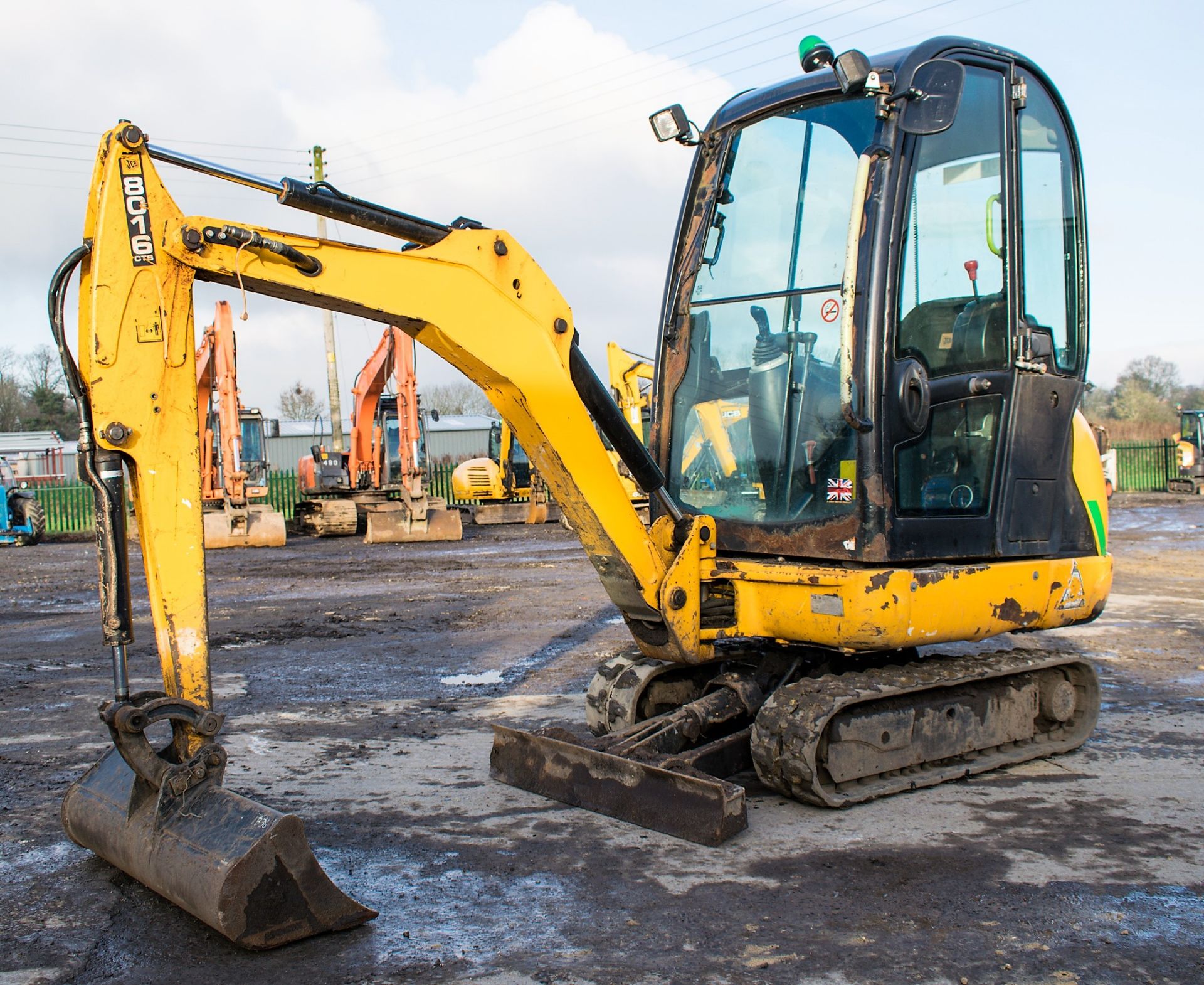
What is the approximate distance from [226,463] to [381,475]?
468 centimetres

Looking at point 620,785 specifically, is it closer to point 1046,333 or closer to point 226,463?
point 1046,333

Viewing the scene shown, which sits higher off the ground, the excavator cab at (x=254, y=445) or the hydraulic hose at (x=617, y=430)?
the excavator cab at (x=254, y=445)

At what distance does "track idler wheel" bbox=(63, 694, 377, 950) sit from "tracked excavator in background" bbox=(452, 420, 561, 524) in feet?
71.3

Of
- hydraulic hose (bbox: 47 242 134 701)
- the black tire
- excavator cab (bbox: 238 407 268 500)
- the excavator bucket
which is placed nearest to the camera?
hydraulic hose (bbox: 47 242 134 701)

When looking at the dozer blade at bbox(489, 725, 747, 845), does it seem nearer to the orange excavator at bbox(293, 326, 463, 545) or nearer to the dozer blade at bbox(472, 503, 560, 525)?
the orange excavator at bbox(293, 326, 463, 545)

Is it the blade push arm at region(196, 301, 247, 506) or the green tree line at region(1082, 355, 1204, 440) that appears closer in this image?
the blade push arm at region(196, 301, 247, 506)

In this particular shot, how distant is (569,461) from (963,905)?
88.1 inches

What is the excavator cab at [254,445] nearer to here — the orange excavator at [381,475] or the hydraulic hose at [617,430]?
the orange excavator at [381,475]

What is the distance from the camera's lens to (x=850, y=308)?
15.4ft

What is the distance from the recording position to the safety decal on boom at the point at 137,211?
3.72 meters

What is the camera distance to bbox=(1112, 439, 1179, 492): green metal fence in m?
36.7

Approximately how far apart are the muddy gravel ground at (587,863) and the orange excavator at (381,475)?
43.0 feet

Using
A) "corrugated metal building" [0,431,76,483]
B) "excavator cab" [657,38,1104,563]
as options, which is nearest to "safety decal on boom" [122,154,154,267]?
"excavator cab" [657,38,1104,563]

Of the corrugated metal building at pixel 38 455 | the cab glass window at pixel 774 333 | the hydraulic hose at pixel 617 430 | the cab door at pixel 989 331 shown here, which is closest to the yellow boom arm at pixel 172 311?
the hydraulic hose at pixel 617 430
